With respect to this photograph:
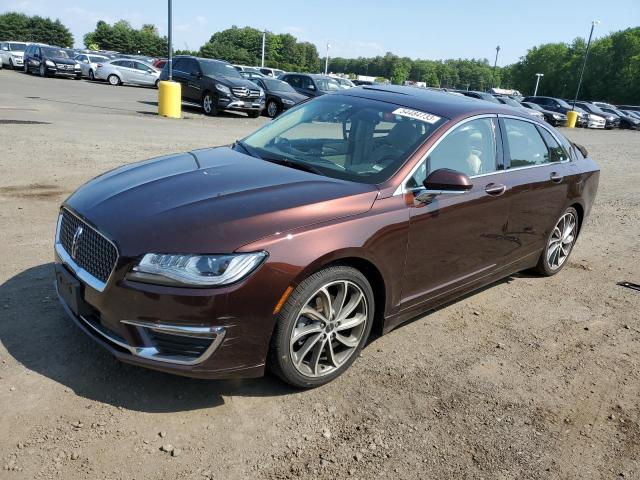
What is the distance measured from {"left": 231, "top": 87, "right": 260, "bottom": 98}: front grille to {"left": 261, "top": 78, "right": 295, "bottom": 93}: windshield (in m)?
2.11

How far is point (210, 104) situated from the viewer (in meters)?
18.8

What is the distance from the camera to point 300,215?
9.43 feet

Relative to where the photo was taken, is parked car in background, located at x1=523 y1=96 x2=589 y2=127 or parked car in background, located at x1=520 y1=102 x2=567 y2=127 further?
parked car in background, located at x1=523 y1=96 x2=589 y2=127

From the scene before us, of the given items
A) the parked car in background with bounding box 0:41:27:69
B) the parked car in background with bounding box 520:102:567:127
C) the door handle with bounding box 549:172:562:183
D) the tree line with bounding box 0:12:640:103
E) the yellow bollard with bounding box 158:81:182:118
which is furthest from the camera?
the tree line with bounding box 0:12:640:103

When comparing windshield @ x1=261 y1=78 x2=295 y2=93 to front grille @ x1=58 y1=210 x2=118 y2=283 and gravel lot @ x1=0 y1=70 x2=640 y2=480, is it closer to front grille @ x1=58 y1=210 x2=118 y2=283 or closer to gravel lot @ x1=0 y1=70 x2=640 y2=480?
gravel lot @ x1=0 y1=70 x2=640 y2=480

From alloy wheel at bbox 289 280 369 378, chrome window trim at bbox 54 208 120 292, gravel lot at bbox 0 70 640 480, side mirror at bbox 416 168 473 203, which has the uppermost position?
side mirror at bbox 416 168 473 203

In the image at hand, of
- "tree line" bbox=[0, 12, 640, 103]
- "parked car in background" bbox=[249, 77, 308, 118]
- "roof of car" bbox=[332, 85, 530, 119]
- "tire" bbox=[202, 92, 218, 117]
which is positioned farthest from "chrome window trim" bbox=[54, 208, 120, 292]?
"tree line" bbox=[0, 12, 640, 103]

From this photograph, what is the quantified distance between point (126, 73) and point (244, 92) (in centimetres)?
1720

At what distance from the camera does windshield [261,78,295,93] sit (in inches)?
827

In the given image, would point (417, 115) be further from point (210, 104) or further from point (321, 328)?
point (210, 104)

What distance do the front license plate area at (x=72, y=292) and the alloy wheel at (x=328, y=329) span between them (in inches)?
44.4

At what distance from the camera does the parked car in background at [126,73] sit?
106ft

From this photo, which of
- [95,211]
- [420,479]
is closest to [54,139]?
[95,211]

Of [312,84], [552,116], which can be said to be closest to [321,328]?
[312,84]
